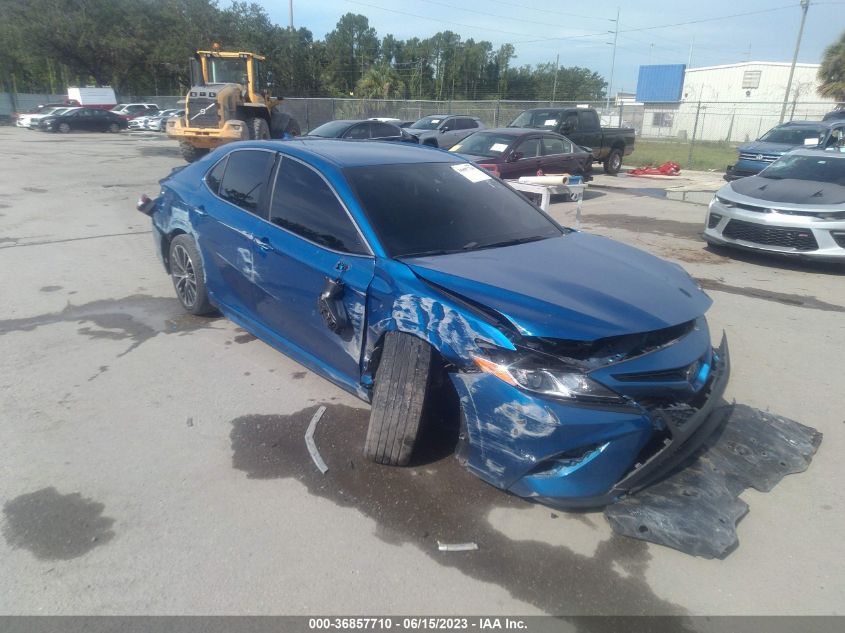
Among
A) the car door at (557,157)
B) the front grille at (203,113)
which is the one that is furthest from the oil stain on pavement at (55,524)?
the front grille at (203,113)

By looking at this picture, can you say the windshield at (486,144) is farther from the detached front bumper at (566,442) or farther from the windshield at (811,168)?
the detached front bumper at (566,442)

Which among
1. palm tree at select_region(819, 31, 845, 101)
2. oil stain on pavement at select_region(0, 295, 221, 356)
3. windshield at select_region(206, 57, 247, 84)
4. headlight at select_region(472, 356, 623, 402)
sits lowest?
oil stain on pavement at select_region(0, 295, 221, 356)

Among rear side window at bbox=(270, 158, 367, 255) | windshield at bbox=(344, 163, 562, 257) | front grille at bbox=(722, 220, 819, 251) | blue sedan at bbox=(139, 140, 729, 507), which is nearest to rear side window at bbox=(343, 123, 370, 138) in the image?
front grille at bbox=(722, 220, 819, 251)

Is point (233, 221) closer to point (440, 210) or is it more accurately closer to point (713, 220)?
point (440, 210)

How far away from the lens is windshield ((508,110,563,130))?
16.1m

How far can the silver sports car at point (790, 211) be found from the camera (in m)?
7.13

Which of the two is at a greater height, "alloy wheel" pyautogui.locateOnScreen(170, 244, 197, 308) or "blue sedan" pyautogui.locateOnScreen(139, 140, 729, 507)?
"blue sedan" pyautogui.locateOnScreen(139, 140, 729, 507)

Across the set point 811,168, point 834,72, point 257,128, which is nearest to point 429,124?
point 257,128

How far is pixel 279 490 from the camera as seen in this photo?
316 cm

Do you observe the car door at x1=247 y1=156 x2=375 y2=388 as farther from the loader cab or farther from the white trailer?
the white trailer

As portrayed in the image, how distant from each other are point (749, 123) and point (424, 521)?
39.4m

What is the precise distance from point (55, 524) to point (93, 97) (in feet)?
159

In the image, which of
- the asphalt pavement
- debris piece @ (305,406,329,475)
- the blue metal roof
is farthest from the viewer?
the blue metal roof

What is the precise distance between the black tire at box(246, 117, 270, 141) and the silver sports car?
13.4m
